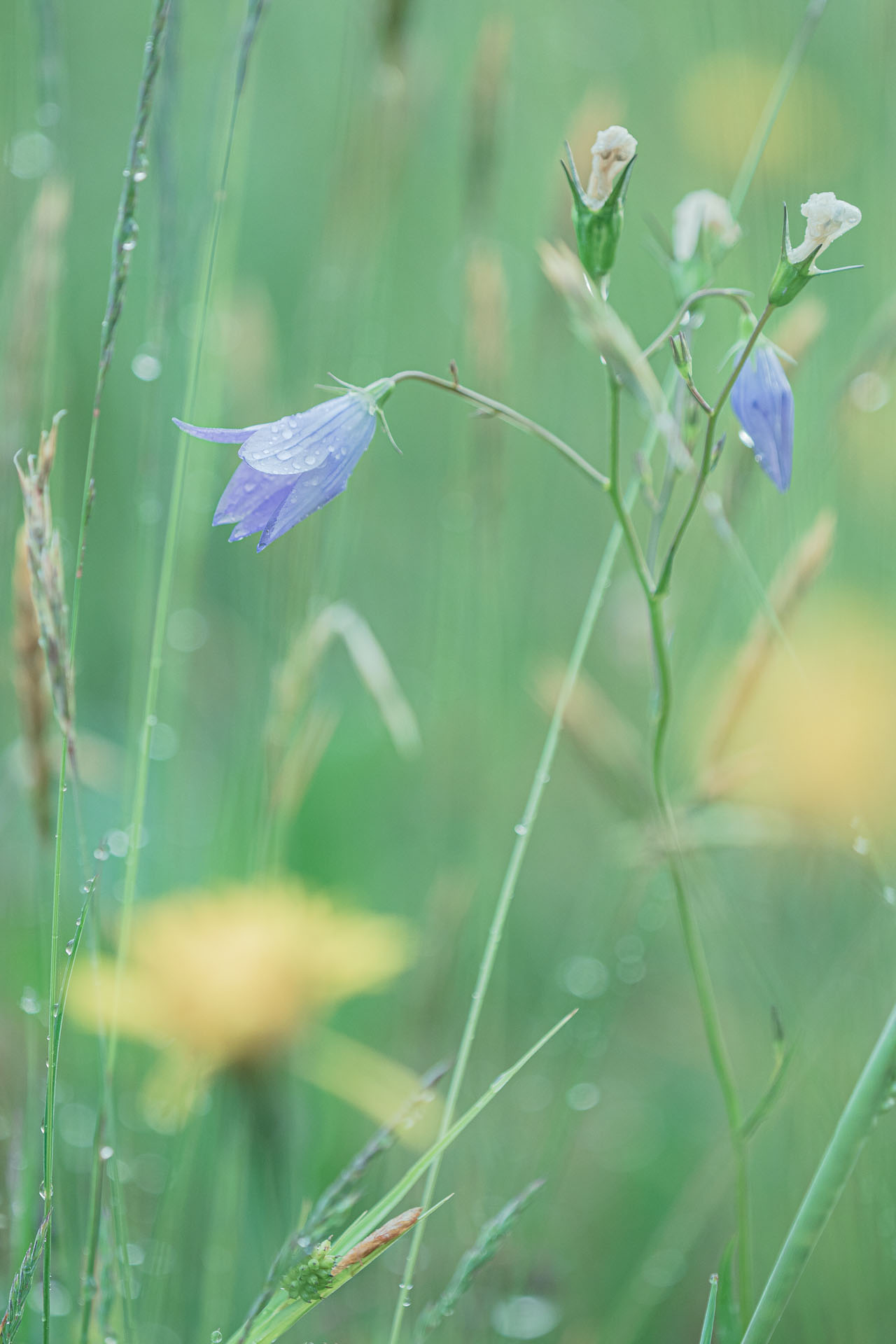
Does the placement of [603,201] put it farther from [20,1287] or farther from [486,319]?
[20,1287]

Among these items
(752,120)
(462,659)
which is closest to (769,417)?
(462,659)

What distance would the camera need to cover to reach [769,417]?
516 millimetres

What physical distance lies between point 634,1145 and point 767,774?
1.14 ft

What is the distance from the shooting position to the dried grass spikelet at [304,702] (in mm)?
641

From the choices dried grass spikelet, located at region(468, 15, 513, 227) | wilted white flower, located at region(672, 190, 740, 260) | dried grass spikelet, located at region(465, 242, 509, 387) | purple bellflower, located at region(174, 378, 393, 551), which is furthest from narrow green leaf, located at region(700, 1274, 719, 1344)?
dried grass spikelet, located at region(468, 15, 513, 227)

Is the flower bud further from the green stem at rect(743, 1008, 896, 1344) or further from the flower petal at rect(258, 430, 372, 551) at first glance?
the green stem at rect(743, 1008, 896, 1344)

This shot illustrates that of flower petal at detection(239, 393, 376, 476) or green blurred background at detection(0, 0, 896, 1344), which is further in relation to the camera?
green blurred background at detection(0, 0, 896, 1344)

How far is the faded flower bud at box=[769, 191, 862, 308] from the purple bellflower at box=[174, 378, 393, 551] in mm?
178

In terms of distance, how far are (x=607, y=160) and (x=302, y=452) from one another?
0.60 feet

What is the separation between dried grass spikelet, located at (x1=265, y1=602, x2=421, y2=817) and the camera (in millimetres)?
641

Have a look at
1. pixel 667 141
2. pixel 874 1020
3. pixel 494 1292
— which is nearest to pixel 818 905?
pixel 874 1020

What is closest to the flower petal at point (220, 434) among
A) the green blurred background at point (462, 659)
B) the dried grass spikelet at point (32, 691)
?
the dried grass spikelet at point (32, 691)

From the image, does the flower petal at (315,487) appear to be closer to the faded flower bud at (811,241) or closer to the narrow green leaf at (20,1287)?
the faded flower bud at (811,241)

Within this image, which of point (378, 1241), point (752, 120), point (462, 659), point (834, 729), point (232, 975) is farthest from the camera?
point (752, 120)
